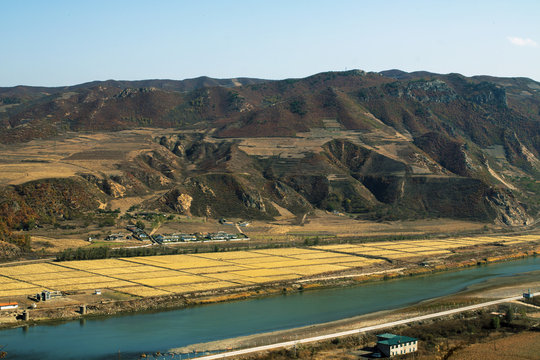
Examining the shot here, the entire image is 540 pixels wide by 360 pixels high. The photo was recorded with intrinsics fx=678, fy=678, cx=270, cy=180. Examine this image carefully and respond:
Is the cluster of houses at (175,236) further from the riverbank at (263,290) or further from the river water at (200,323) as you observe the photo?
the river water at (200,323)

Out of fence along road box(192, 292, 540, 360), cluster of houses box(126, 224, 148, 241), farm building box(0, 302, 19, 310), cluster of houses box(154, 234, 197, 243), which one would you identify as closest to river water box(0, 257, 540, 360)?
farm building box(0, 302, 19, 310)

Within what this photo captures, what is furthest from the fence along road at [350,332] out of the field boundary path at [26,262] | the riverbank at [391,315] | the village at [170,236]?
the village at [170,236]

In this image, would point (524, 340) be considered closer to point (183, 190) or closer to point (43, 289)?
point (43, 289)

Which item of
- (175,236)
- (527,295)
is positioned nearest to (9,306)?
(175,236)

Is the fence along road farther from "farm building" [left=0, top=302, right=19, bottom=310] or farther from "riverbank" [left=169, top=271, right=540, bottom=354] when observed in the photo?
"farm building" [left=0, top=302, right=19, bottom=310]

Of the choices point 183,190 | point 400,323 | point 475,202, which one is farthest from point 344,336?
point 475,202

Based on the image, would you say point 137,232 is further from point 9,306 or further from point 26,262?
point 9,306
